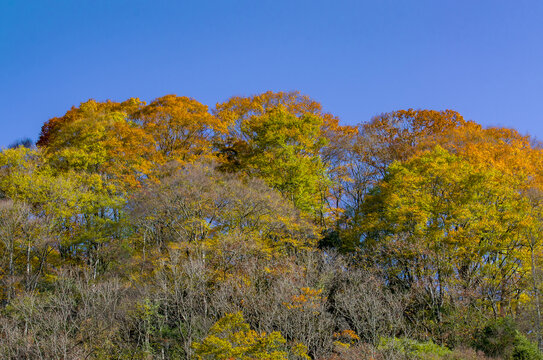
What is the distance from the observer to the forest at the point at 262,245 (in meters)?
19.6

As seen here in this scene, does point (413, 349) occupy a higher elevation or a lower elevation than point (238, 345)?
lower

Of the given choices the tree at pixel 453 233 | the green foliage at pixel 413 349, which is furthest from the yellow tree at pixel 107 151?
the green foliage at pixel 413 349

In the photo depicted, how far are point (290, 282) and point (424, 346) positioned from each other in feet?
19.2

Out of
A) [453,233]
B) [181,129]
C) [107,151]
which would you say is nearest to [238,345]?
[453,233]

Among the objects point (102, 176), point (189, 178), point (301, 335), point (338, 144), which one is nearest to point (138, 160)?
point (102, 176)

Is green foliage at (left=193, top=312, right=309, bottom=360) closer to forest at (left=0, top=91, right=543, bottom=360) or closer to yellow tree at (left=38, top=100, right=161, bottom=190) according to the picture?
forest at (left=0, top=91, right=543, bottom=360)

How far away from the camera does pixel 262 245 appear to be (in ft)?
78.5

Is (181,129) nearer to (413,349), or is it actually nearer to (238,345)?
(238,345)

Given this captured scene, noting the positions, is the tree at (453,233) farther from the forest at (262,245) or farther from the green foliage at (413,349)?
the green foliage at (413,349)

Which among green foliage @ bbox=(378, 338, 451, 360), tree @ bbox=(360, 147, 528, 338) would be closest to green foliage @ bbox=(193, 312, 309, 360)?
green foliage @ bbox=(378, 338, 451, 360)

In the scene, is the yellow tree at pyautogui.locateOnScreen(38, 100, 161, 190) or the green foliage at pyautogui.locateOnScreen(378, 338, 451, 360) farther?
the yellow tree at pyautogui.locateOnScreen(38, 100, 161, 190)

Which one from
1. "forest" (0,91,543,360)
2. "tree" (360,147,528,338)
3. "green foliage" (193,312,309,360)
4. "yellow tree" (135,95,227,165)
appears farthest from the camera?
"yellow tree" (135,95,227,165)

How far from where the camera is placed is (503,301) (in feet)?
79.6

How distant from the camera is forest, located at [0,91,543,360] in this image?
19.6m
